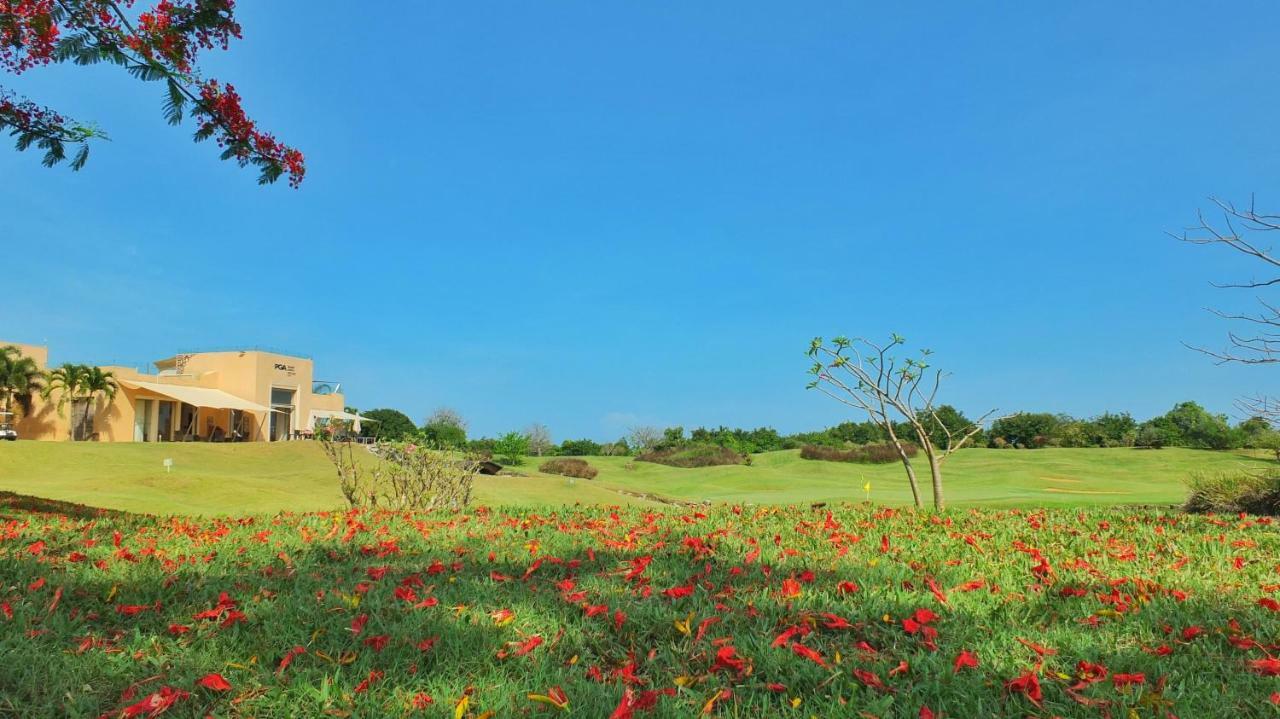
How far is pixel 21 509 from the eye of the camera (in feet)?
31.1

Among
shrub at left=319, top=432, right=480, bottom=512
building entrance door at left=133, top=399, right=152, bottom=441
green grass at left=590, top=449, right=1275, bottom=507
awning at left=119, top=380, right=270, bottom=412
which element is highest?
awning at left=119, top=380, right=270, bottom=412

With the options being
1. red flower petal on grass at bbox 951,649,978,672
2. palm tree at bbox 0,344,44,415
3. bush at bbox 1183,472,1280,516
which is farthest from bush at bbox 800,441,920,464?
palm tree at bbox 0,344,44,415

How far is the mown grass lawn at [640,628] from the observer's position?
2510 mm

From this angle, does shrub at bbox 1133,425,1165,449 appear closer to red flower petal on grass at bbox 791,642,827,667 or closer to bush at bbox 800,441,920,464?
bush at bbox 800,441,920,464

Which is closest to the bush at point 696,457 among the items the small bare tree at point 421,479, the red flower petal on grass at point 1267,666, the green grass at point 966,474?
the green grass at point 966,474

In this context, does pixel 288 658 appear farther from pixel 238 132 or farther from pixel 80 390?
pixel 80 390

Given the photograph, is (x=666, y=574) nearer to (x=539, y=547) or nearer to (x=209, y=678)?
(x=539, y=547)

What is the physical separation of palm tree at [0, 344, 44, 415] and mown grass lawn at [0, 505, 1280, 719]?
39265 millimetres

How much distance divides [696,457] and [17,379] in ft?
107

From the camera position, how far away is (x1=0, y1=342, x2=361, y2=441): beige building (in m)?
38.1

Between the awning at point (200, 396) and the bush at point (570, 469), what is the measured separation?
20297mm

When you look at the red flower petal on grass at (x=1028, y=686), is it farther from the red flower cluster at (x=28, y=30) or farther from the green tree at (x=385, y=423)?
the green tree at (x=385, y=423)

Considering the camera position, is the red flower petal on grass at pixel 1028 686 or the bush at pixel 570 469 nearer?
the red flower petal on grass at pixel 1028 686

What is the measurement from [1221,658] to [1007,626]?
2.48 ft
